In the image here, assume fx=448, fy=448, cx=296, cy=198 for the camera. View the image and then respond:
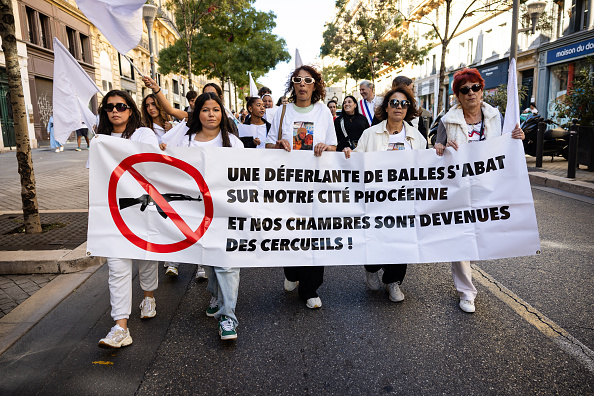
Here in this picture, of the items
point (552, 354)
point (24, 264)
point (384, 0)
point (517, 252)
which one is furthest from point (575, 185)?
point (384, 0)

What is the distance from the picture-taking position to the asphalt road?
2.64 m

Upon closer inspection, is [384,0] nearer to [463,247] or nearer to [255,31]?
[255,31]

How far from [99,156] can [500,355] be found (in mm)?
3109

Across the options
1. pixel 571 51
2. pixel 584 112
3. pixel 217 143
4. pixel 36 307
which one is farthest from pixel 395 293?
pixel 571 51

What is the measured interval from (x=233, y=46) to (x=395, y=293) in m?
25.0

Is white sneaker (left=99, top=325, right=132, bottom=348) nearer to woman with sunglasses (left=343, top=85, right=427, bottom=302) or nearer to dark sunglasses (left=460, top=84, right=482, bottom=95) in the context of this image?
woman with sunglasses (left=343, top=85, right=427, bottom=302)

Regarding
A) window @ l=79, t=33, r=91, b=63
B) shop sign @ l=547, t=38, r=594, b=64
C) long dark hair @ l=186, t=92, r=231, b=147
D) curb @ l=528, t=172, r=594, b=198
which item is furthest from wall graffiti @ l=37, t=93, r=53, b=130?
shop sign @ l=547, t=38, r=594, b=64

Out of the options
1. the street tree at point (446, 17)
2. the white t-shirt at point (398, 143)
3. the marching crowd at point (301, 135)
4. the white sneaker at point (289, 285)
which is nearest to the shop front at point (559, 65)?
the street tree at point (446, 17)

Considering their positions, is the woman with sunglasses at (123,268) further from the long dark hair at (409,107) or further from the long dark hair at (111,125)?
the long dark hair at (409,107)

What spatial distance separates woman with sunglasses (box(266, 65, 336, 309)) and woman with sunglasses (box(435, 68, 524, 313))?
3.22ft

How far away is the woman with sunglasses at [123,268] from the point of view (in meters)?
3.15

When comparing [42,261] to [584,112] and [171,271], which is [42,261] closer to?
[171,271]

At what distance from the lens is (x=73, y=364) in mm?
2891

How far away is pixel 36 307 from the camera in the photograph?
3.71 m
